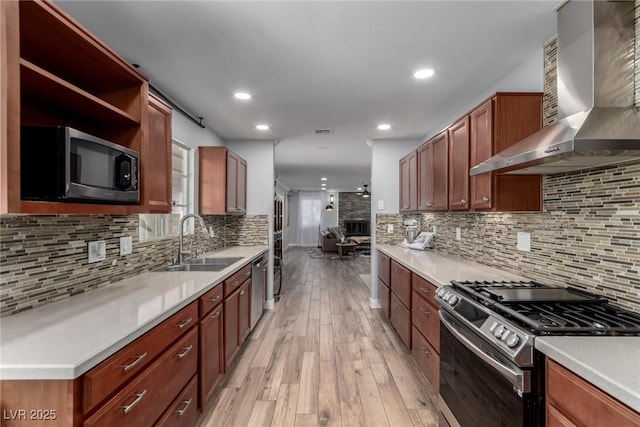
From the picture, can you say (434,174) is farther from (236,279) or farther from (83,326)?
(83,326)

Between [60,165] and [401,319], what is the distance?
2901 millimetres

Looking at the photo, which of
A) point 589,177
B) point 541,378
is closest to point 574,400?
point 541,378

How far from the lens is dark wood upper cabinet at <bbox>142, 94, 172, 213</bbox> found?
6.03 ft

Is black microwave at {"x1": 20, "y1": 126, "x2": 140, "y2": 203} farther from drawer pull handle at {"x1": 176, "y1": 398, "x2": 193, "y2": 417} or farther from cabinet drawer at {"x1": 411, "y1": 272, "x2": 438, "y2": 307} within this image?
cabinet drawer at {"x1": 411, "y1": 272, "x2": 438, "y2": 307}

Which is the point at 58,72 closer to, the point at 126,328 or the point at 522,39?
the point at 126,328

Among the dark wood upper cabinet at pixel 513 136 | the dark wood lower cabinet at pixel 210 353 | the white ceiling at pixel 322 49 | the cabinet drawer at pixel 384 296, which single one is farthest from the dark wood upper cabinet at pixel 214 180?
the dark wood upper cabinet at pixel 513 136

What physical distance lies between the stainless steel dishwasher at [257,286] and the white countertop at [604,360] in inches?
108

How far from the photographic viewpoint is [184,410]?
167cm

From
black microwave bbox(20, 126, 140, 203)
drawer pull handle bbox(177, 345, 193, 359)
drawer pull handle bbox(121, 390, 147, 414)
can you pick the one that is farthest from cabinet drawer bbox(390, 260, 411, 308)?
black microwave bbox(20, 126, 140, 203)

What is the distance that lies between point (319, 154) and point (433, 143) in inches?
111

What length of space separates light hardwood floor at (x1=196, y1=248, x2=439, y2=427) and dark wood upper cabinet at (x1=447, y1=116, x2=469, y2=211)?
150 cm

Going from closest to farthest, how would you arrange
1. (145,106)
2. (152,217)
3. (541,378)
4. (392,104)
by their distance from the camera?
(541,378) < (145,106) < (152,217) < (392,104)

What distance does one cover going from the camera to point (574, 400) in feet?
3.24

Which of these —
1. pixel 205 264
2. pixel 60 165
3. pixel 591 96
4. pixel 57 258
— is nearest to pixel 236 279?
pixel 205 264
